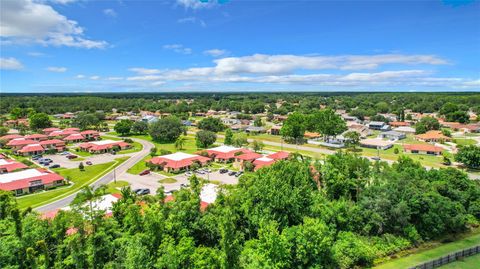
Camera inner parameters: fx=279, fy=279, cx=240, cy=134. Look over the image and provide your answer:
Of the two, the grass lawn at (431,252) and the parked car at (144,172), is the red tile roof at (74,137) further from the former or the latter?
the grass lawn at (431,252)

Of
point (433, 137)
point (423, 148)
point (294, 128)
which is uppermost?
point (294, 128)

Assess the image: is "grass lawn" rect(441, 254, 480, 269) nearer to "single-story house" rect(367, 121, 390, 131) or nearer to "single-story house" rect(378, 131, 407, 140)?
"single-story house" rect(378, 131, 407, 140)

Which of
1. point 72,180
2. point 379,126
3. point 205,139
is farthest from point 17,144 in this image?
point 379,126

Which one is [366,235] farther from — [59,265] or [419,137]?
[419,137]

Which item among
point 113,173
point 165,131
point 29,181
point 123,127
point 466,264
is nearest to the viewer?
point 466,264

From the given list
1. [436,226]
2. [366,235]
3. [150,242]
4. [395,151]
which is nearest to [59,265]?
[150,242]

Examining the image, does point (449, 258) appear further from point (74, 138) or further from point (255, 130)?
point (74, 138)

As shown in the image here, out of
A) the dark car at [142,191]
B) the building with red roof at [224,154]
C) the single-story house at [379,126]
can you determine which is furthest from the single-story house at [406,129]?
the dark car at [142,191]
